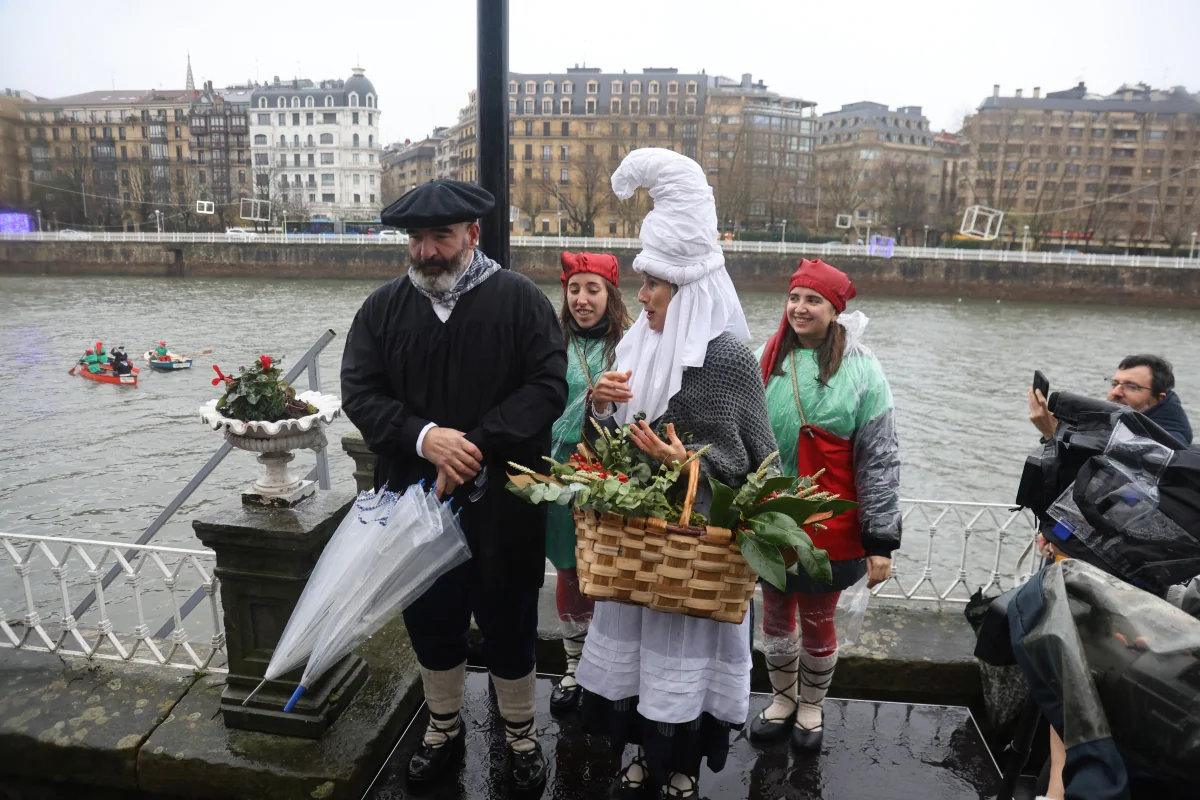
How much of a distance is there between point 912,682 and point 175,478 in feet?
40.8

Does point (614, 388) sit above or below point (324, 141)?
below

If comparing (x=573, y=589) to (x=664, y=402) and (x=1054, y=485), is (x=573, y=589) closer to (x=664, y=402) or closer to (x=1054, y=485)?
(x=664, y=402)

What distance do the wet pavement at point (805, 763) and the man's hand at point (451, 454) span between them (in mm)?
1071

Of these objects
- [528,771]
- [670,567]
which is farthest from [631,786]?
[670,567]

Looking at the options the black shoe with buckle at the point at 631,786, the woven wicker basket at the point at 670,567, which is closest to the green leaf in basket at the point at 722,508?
the woven wicker basket at the point at 670,567

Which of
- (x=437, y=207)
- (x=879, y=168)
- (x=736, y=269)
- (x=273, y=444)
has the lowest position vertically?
(x=736, y=269)

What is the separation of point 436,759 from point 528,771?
307 mm

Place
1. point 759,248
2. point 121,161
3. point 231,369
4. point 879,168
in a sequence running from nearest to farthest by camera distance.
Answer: point 231,369, point 759,248, point 121,161, point 879,168

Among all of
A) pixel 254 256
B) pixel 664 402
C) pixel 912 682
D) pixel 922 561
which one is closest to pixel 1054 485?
pixel 912 682

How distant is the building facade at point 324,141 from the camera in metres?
78.3

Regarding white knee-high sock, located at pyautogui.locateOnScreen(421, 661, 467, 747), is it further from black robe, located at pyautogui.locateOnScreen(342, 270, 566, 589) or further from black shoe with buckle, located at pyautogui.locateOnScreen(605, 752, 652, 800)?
black shoe with buckle, located at pyautogui.locateOnScreen(605, 752, 652, 800)

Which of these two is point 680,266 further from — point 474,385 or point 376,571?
point 376,571

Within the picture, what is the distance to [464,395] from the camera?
241 cm

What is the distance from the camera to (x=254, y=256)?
42.3 metres
